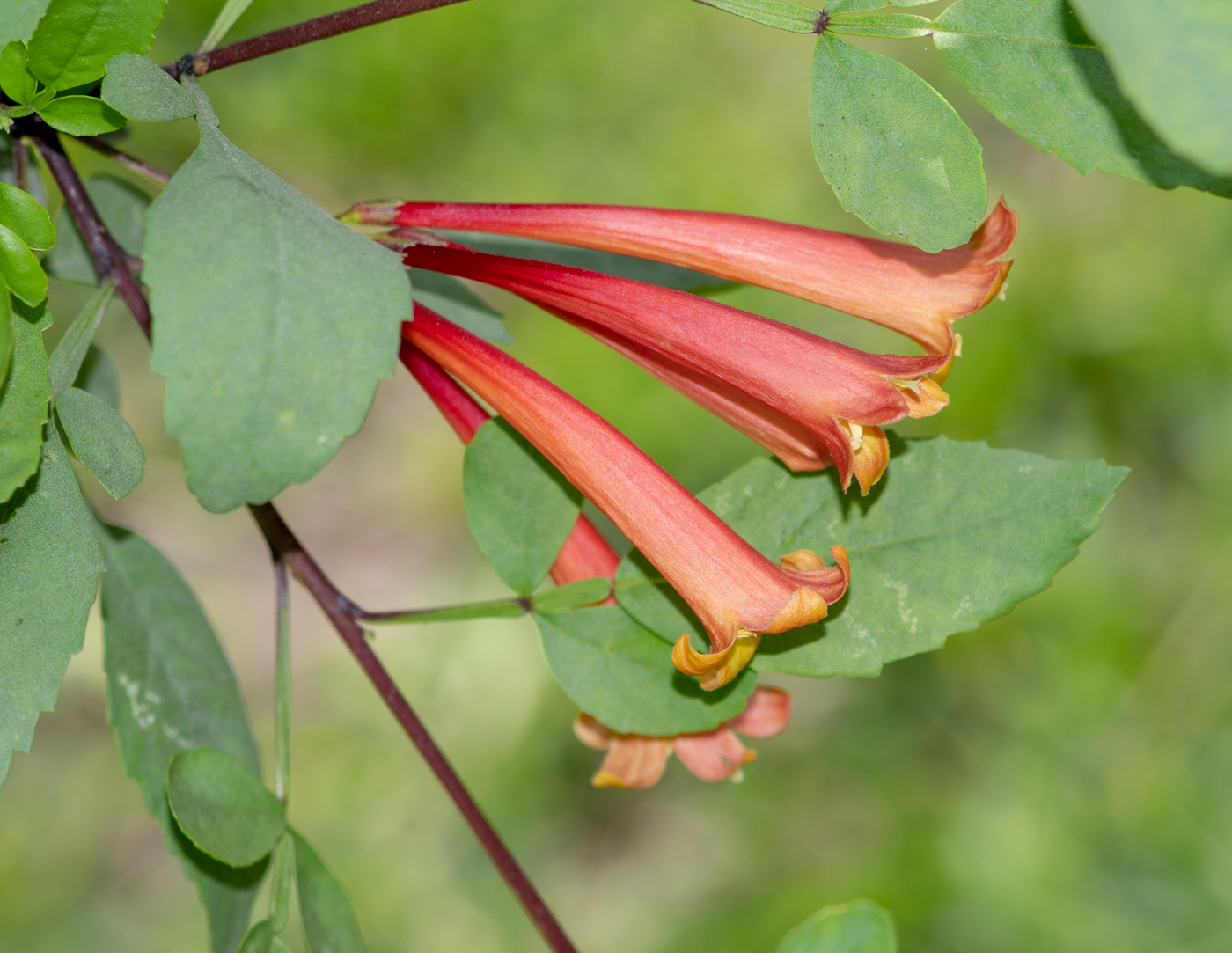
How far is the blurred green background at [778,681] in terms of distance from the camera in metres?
2.74

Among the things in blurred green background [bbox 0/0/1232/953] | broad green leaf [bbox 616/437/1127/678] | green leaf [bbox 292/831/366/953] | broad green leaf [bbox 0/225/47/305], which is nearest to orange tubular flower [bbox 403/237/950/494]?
broad green leaf [bbox 616/437/1127/678]

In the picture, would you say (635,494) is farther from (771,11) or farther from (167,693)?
(167,693)

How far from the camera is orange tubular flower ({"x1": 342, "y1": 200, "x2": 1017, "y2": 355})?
859 mm

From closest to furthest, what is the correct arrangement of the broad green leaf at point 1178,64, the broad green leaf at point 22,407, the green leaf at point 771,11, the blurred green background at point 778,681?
the broad green leaf at point 1178,64 → the broad green leaf at point 22,407 → the green leaf at point 771,11 → the blurred green background at point 778,681

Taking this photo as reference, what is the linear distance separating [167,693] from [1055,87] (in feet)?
3.25

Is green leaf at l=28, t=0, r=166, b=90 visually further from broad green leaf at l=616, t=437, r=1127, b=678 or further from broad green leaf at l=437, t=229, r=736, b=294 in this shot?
broad green leaf at l=616, t=437, r=1127, b=678

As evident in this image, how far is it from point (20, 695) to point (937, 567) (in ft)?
2.33

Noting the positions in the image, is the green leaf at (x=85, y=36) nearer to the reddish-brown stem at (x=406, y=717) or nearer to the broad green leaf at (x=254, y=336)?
the broad green leaf at (x=254, y=336)

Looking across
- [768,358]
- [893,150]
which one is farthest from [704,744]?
[893,150]

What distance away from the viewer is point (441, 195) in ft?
10.2

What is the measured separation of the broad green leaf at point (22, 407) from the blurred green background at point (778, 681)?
227cm

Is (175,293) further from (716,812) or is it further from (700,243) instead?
(716,812)

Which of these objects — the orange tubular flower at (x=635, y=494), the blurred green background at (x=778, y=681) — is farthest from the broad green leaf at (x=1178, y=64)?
the blurred green background at (x=778, y=681)

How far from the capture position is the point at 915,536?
848mm
